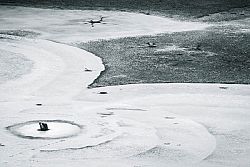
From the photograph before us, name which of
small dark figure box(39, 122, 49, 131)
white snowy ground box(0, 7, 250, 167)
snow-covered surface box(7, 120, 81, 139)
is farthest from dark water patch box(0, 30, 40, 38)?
small dark figure box(39, 122, 49, 131)

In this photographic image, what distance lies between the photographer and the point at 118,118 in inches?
164

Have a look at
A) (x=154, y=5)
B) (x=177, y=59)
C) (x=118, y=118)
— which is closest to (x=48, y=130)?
(x=118, y=118)

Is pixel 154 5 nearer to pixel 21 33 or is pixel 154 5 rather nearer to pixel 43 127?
pixel 21 33

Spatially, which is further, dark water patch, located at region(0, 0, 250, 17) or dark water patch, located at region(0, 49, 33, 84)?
dark water patch, located at region(0, 0, 250, 17)

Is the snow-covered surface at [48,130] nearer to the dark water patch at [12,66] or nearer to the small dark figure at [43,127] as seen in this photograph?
the small dark figure at [43,127]

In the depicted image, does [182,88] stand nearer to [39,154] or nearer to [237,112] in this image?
[237,112]

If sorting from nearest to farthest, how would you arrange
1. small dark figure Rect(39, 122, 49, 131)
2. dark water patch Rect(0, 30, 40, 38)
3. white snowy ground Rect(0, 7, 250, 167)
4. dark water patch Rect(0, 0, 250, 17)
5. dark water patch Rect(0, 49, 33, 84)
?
white snowy ground Rect(0, 7, 250, 167) → small dark figure Rect(39, 122, 49, 131) → dark water patch Rect(0, 49, 33, 84) → dark water patch Rect(0, 30, 40, 38) → dark water patch Rect(0, 0, 250, 17)

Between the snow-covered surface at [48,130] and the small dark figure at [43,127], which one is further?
the small dark figure at [43,127]

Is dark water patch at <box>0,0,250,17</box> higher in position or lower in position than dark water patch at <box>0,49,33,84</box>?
higher

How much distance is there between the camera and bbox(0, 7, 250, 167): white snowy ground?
3342mm

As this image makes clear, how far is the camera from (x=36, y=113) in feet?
14.1

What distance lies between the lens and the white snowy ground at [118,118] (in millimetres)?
3342

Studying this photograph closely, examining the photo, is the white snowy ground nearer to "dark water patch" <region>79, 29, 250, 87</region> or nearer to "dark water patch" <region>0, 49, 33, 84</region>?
"dark water patch" <region>0, 49, 33, 84</region>

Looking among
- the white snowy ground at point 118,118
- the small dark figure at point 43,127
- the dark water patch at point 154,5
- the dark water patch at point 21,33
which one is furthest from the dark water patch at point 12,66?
the dark water patch at point 154,5
